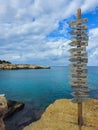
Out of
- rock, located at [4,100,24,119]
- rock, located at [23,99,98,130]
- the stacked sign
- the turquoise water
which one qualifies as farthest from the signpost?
the turquoise water

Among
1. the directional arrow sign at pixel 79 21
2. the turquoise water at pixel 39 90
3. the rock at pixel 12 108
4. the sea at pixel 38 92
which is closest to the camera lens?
the directional arrow sign at pixel 79 21

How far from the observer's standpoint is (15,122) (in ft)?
100

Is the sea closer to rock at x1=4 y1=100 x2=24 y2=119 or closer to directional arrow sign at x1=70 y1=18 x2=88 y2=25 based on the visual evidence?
rock at x1=4 y1=100 x2=24 y2=119

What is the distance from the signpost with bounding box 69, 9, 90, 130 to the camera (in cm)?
2153

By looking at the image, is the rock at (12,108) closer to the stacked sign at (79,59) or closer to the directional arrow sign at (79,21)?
the stacked sign at (79,59)

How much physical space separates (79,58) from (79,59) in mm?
100

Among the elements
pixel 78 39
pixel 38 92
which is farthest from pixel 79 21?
pixel 38 92

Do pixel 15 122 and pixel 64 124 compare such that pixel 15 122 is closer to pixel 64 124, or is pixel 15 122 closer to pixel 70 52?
pixel 64 124

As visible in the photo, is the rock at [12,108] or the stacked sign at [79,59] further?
the rock at [12,108]

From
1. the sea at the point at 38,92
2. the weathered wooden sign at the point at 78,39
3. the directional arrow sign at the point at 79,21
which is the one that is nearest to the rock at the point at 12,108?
the sea at the point at 38,92

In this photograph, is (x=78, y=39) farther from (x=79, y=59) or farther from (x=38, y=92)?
(x=38, y=92)

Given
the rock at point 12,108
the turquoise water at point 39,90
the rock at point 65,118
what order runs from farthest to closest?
the turquoise water at point 39,90
the rock at point 12,108
the rock at point 65,118

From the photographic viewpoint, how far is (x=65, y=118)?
84.8ft

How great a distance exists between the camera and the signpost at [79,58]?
848 inches
